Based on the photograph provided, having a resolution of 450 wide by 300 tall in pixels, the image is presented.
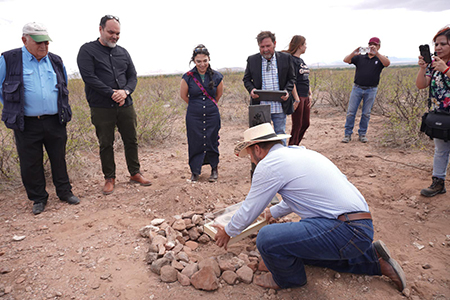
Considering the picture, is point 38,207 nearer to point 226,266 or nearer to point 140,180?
point 140,180

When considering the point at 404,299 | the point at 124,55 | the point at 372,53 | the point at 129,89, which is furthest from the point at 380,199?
the point at 124,55

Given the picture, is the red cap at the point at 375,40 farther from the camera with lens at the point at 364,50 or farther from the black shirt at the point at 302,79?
the black shirt at the point at 302,79

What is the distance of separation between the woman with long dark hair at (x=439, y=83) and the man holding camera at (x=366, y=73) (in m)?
2.10

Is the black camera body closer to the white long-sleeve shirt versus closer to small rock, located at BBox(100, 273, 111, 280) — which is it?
the white long-sleeve shirt

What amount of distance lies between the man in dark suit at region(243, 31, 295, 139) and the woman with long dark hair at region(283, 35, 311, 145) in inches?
15.2

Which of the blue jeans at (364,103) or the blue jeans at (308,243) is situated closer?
the blue jeans at (308,243)

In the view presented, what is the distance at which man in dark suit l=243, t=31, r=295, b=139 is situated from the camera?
3.85 metres

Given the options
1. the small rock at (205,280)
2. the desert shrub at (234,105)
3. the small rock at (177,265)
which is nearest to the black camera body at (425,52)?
the small rock at (205,280)

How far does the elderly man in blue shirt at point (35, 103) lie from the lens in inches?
117

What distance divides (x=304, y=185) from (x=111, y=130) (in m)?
2.59

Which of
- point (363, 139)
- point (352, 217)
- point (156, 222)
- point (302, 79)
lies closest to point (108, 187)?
point (156, 222)

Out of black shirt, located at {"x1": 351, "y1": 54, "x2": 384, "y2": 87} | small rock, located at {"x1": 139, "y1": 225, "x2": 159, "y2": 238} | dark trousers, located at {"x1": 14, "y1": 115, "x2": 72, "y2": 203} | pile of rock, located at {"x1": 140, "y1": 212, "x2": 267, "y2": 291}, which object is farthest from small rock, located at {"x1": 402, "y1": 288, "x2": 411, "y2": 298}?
black shirt, located at {"x1": 351, "y1": 54, "x2": 384, "y2": 87}

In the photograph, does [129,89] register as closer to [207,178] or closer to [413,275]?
[207,178]

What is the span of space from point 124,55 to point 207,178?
199cm
